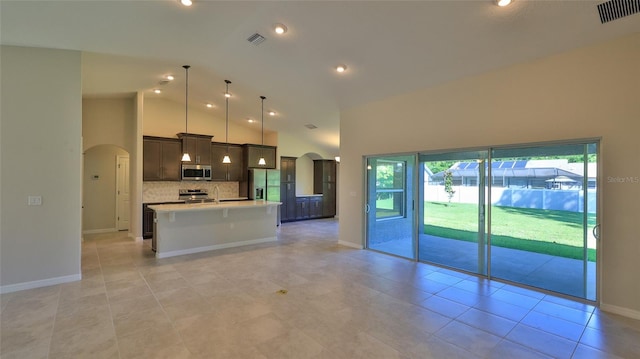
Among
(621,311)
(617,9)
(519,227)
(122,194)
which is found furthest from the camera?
(122,194)

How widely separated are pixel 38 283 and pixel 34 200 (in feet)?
3.80

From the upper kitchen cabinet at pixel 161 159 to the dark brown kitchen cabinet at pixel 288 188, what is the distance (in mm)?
3242

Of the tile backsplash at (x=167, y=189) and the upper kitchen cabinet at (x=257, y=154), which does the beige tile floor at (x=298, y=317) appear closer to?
the tile backsplash at (x=167, y=189)

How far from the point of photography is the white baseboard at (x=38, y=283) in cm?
385

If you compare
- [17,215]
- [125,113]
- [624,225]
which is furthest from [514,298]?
[125,113]

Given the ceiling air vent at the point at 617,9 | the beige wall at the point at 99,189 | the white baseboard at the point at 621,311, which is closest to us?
the ceiling air vent at the point at 617,9

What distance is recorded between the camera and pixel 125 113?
7.38 meters

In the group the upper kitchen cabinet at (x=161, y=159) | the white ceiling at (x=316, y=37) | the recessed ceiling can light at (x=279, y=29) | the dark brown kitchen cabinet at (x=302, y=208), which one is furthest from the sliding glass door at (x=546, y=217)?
the upper kitchen cabinet at (x=161, y=159)

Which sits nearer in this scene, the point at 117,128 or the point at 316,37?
the point at 316,37

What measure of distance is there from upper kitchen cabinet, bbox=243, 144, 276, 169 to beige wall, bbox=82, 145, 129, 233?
349 cm

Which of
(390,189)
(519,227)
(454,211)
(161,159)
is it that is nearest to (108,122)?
(161,159)

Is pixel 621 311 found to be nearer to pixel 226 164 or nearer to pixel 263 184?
pixel 263 184

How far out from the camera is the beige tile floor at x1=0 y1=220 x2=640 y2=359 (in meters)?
2.56

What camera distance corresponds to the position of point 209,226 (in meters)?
6.12
